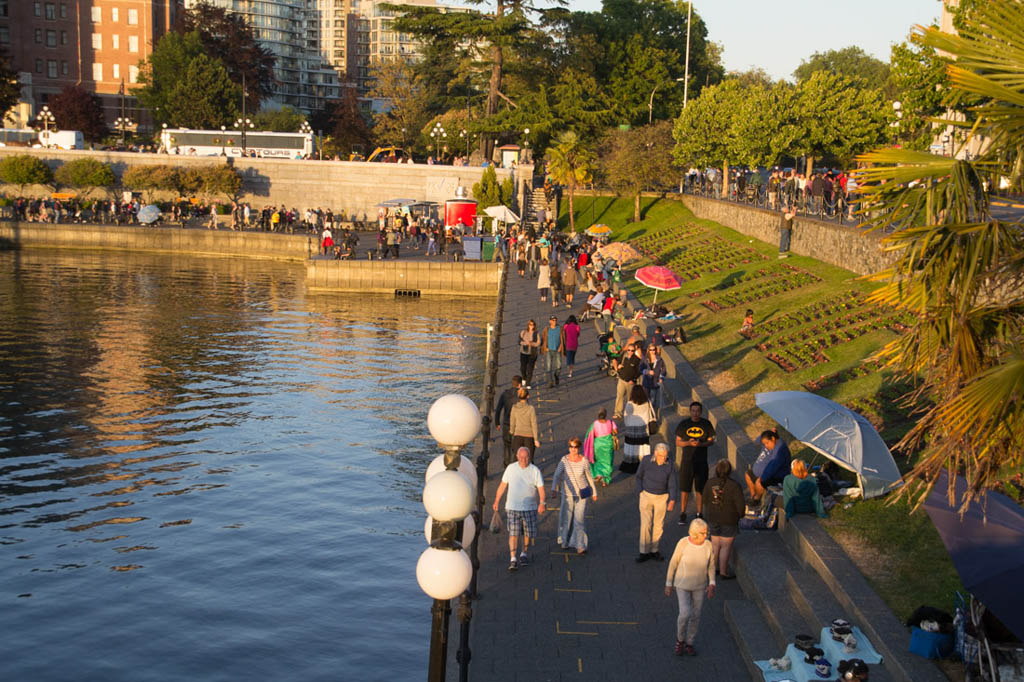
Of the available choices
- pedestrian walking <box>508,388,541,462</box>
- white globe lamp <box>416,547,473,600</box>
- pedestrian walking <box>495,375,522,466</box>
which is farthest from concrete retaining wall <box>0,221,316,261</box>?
white globe lamp <box>416,547,473,600</box>

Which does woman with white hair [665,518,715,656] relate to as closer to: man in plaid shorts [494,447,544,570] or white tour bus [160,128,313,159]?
man in plaid shorts [494,447,544,570]

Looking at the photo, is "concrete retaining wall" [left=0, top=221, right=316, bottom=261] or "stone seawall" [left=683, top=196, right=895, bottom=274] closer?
"stone seawall" [left=683, top=196, right=895, bottom=274]

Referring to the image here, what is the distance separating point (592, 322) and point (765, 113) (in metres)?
16.4

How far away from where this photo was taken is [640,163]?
57.1 m

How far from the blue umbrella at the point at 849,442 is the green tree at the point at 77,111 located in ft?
311

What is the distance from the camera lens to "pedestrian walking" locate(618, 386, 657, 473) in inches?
609

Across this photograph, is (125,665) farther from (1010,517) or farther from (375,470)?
(1010,517)

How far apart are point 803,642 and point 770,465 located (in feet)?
15.6

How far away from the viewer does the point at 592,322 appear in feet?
104

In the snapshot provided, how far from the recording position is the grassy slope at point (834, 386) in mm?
11031

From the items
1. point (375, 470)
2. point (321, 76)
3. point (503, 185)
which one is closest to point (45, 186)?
point (503, 185)

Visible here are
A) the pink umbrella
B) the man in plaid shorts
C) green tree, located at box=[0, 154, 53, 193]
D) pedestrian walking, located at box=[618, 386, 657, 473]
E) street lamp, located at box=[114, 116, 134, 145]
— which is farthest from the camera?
street lamp, located at box=[114, 116, 134, 145]

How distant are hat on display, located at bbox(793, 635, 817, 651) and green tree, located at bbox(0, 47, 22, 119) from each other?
88029 mm

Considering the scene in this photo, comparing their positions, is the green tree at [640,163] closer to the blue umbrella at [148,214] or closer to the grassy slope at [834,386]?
the grassy slope at [834,386]
